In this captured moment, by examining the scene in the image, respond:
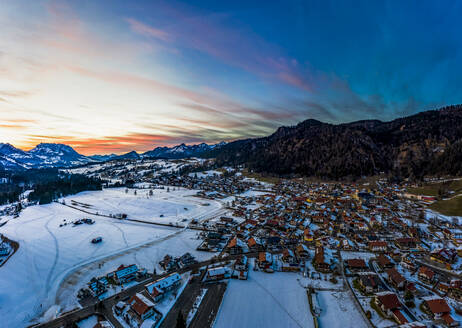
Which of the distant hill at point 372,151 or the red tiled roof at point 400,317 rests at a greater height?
the distant hill at point 372,151

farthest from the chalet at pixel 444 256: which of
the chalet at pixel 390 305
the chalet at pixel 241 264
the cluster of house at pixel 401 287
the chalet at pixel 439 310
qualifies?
the chalet at pixel 241 264

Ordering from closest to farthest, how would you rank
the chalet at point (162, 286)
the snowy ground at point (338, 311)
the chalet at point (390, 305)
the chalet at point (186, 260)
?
the chalet at point (390, 305) → the snowy ground at point (338, 311) → the chalet at point (162, 286) → the chalet at point (186, 260)

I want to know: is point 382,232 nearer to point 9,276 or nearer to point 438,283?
point 438,283

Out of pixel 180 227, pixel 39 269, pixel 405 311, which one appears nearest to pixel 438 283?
pixel 405 311

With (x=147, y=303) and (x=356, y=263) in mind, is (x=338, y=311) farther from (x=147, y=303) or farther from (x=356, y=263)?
(x=147, y=303)

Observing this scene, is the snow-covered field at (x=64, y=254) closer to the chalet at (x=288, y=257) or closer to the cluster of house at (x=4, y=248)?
the cluster of house at (x=4, y=248)

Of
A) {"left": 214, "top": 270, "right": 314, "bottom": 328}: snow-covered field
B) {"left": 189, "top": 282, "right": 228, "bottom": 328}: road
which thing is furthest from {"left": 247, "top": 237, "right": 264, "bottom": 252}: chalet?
{"left": 189, "top": 282, "right": 228, "bottom": 328}: road
